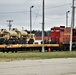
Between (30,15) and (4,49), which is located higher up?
(30,15)

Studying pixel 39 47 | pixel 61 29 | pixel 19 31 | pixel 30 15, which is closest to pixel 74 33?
pixel 61 29

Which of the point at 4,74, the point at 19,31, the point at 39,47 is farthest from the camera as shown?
the point at 19,31

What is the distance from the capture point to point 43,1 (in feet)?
153

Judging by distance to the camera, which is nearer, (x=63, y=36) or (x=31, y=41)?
(x=63, y=36)

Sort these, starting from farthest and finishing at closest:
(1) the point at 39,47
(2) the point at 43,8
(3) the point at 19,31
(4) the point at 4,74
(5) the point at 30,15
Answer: (5) the point at 30,15 < (3) the point at 19,31 < (1) the point at 39,47 < (2) the point at 43,8 < (4) the point at 4,74

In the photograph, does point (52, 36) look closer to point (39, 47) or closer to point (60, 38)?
point (60, 38)

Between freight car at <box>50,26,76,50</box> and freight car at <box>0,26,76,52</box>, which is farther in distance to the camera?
freight car at <box>50,26,76,50</box>

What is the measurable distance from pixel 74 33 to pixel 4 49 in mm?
12640

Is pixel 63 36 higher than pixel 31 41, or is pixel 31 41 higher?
pixel 63 36

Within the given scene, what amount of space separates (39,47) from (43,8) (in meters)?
6.70

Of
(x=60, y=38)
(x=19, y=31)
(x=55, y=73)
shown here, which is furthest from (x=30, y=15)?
(x=55, y=73)

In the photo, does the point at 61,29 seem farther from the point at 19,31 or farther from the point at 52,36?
the point at 19,31

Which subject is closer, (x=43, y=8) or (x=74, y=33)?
(x=43, y=8)

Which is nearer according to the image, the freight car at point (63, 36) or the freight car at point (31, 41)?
the freight car at point (31, 41)
